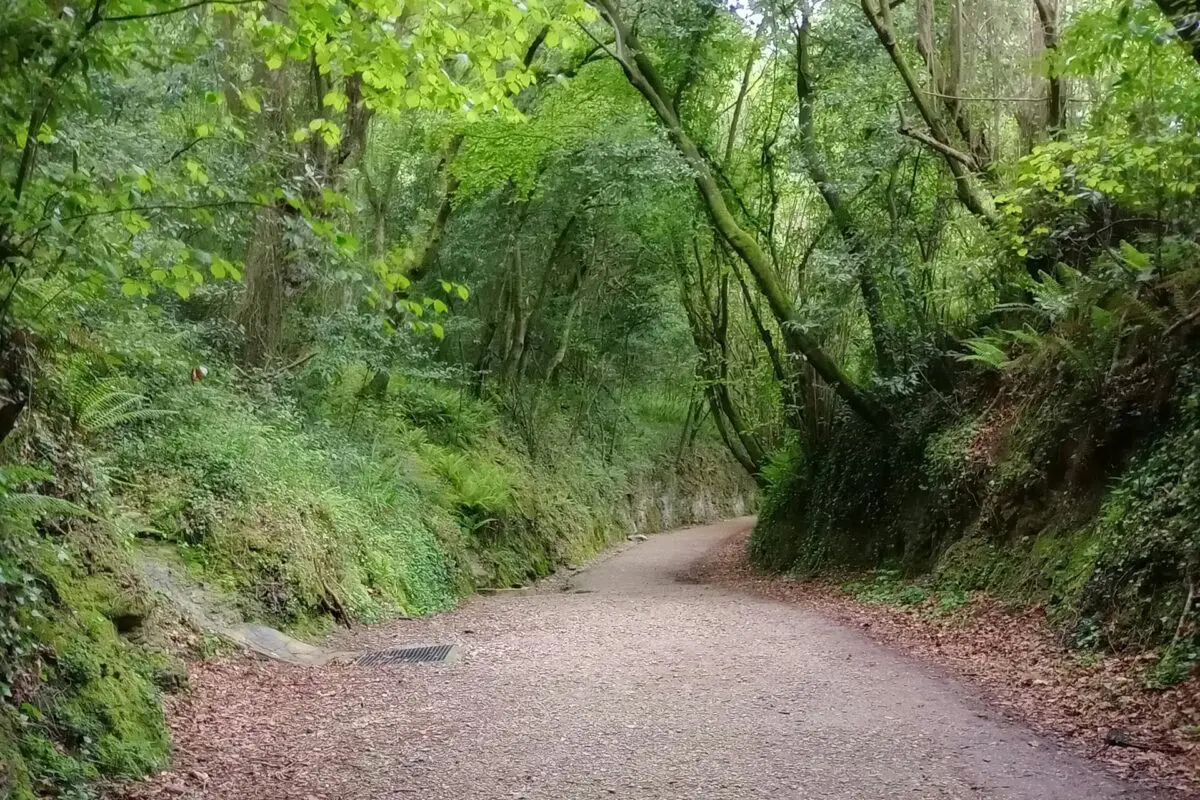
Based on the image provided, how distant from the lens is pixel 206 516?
9383 millimetres

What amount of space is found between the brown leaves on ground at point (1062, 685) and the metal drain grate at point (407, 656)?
4.58 m

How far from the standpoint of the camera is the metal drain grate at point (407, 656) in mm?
8586

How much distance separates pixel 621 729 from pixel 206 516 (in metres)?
5.55

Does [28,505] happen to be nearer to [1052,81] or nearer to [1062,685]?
[1062,685]

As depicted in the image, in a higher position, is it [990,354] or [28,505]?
[990,354]

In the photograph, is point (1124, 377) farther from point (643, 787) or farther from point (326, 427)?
point (326, 427)

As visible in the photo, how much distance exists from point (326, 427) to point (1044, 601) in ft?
36.4

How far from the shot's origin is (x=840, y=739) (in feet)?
18.6

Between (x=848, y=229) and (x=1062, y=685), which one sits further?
(x=848, y=229)

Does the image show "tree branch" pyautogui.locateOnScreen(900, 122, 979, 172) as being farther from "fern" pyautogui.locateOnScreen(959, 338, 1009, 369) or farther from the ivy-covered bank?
the ivy-covered bank

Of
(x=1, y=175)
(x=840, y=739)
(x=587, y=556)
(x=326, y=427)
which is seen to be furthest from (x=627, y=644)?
(x=587, y=556)

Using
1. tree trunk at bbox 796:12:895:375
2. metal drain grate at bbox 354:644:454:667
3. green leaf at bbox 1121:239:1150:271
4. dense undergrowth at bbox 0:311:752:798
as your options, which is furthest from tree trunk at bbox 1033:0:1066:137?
dense undergrowth at bbox 0:311:752:798

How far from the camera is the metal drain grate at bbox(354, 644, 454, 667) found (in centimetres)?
859

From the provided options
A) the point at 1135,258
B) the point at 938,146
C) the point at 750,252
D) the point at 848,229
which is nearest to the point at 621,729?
the point at 1135,258
